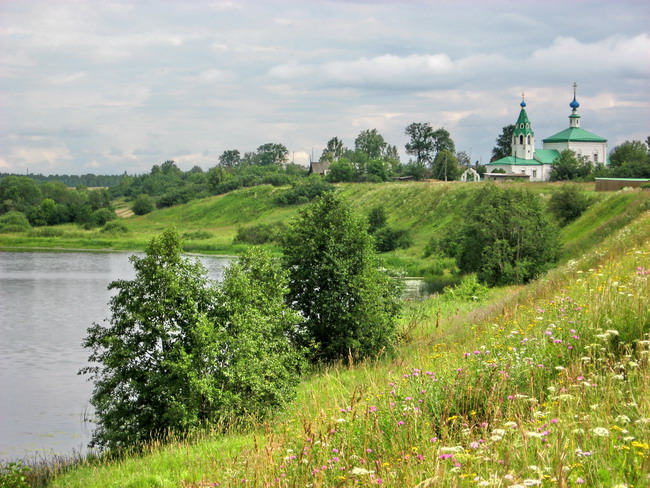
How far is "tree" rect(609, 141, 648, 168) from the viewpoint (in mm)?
108637

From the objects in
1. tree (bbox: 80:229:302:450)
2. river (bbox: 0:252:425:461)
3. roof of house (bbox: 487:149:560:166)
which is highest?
roof of house (bbox: 487:149:560:166)

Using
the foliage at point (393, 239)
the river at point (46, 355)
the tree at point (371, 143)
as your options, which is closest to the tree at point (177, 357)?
the river at point (46, 355)

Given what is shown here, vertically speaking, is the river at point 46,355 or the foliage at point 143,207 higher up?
the foliage at point 143,207

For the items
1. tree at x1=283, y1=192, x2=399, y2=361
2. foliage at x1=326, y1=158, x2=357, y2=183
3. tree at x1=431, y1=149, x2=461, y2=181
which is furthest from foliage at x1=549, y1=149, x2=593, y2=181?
tree at x1=283, y1=192, x2=399, y2=361

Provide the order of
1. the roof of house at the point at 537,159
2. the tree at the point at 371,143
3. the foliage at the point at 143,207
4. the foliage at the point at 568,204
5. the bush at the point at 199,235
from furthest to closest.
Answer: the tree at the point at 371,143 → the foliage at the point at 143,207 → the roof of house at the point at 537,159 → the bush at the point at 199,235 → the foliage at the point at 568,204

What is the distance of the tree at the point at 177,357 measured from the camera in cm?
1669

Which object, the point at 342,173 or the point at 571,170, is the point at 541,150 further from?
the point at 342,173

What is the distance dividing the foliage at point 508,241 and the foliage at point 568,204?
1226cm

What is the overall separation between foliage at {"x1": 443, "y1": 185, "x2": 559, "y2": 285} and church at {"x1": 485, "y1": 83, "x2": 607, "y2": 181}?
63673 mm

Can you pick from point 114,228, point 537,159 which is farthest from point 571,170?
point 114,228

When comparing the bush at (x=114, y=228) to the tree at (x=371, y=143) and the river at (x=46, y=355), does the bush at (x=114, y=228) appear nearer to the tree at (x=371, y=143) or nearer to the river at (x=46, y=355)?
the river at (x=46, y=355)

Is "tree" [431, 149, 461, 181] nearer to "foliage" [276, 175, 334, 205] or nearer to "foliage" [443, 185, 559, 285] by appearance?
"foliage" [276, 175, 334, 205]

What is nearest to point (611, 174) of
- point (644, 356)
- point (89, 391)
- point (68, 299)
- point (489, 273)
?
point (489, 273)

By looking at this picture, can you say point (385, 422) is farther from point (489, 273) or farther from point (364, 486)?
point (489, 273)
